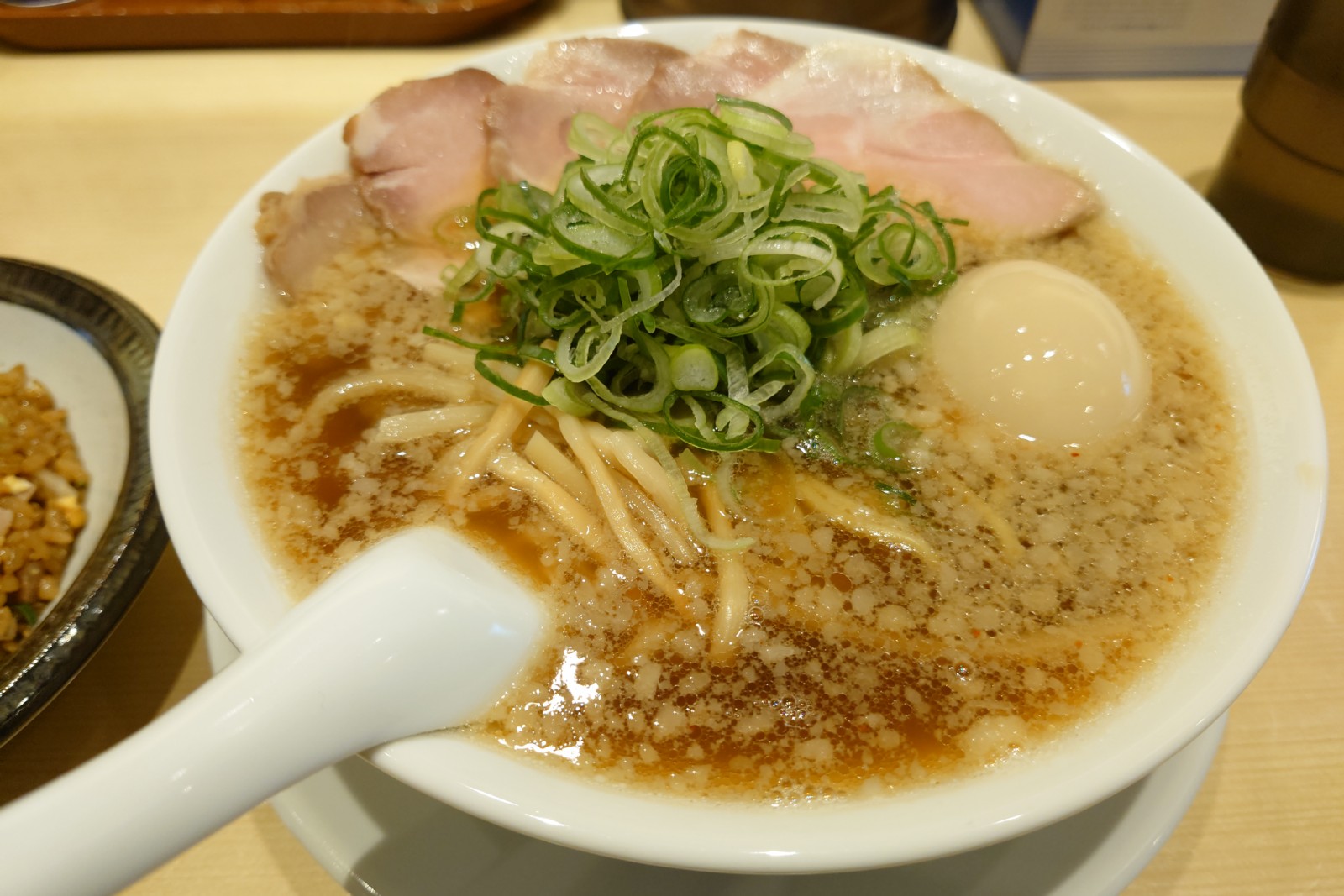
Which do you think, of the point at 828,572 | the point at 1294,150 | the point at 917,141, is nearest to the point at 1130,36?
the point at 1294,150

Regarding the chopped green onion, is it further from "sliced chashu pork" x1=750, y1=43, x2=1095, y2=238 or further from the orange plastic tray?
the orange plastic tray

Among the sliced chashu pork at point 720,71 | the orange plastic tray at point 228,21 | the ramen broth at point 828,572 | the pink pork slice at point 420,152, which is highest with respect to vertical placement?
the sliced chashu pork at point 720,71

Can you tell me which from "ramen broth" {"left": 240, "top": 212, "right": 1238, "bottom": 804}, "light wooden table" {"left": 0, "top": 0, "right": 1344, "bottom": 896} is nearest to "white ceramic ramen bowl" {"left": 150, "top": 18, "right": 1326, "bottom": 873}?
"ramen broth" {"left": 240, "top": 212, "right": 1238, "bottom": 804}

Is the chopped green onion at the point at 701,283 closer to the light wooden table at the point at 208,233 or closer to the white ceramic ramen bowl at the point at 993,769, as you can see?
the white ceramic ramen bowl at the point at 993,769

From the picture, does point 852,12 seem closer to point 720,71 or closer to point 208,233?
point 720,71

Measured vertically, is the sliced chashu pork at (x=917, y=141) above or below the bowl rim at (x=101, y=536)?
above

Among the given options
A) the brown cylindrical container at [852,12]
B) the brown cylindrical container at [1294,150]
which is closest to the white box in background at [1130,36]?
the brown cylindrical container at [852,12]

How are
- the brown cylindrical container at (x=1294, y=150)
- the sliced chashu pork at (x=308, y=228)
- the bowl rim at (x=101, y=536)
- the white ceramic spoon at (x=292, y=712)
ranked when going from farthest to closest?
the brown cylindrical container at (x=1294, y=150) < the sliced chashu pork at (x=308, y=228) < the bowl rim at (x=101, y=536) < the white ceramic spoon at (x=292, y=712)

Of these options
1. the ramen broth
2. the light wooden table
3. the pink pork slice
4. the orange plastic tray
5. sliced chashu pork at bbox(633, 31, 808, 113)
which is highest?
sliced chashu pork at bbox(633, 31, 808, 113)

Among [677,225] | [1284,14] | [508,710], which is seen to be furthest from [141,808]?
[1284,14]
